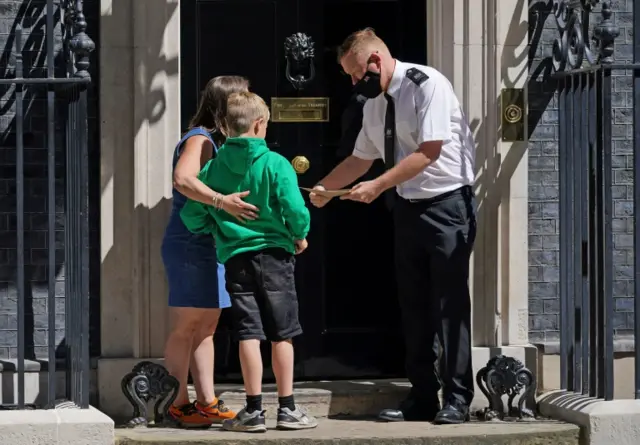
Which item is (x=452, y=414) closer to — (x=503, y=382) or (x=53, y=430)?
(x=503, y=382)

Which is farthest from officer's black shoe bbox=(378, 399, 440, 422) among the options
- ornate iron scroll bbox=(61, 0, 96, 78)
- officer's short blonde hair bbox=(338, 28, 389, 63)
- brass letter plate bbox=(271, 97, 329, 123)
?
ornate iron scroll bbox=(61, 0, 96, 78)

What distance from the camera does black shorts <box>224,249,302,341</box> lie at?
6.79m

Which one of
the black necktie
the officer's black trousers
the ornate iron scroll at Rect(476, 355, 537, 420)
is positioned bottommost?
the ornate iron scroll at Rect(476, 355, 537, 420)

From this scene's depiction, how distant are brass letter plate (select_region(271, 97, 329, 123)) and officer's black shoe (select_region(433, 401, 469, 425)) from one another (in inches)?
64.6

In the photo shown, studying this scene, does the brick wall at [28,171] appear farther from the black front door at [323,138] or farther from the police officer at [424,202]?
the police officer at [424,202]

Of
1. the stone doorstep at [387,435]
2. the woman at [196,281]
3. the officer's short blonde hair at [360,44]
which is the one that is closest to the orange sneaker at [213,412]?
the woman at [196,281]

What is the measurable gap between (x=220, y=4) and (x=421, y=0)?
3.39 feet

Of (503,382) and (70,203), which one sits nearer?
(70,203)

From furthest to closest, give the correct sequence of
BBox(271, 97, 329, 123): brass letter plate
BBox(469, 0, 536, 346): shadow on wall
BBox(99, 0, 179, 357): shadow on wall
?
BBox(271, 97, 329, 123): brass letter plate
BBox(469, 0, 536, 346): shadow on wall
BBox(99, 0, 179, 357): shadow on wall

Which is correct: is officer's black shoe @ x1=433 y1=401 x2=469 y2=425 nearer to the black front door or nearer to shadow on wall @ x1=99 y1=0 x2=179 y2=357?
the black front door

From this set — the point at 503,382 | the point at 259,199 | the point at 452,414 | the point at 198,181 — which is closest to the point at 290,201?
the point at 259,199

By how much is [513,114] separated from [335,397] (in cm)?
168

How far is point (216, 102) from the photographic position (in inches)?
277

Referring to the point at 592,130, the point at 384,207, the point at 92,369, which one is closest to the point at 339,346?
the point at 384,207
